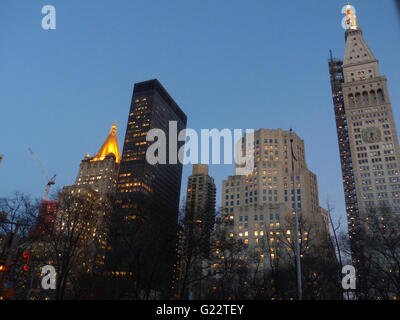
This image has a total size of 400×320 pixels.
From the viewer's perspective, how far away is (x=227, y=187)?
15900cm

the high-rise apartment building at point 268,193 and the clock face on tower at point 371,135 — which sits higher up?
the clock face on tower at point 371,135

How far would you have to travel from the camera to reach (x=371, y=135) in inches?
5856

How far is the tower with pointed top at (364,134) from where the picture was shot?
13585 cm

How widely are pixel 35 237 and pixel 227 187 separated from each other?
401 ft

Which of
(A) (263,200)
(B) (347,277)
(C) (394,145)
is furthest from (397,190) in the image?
(B) (347,277)

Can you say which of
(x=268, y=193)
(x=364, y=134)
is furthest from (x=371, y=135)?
(x=268, y=193)

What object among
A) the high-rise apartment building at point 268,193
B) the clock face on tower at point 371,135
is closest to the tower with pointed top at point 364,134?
the clock face on tower at point 371,135

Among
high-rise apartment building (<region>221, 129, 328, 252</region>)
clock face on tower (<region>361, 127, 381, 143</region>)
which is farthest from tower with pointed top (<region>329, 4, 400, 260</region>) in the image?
high-rise apartment building (<region>221, 129, 328, 252</region>)

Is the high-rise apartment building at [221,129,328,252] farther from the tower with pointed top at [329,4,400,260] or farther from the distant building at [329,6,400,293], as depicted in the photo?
the tower with pointed top at [329,4,400,260]

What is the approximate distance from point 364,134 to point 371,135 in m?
3.16

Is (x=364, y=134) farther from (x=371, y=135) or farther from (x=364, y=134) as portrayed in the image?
(x=371, y=135)

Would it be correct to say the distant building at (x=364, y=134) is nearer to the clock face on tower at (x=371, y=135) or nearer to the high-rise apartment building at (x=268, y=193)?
the clock face on tower at (x=371, y=135)
